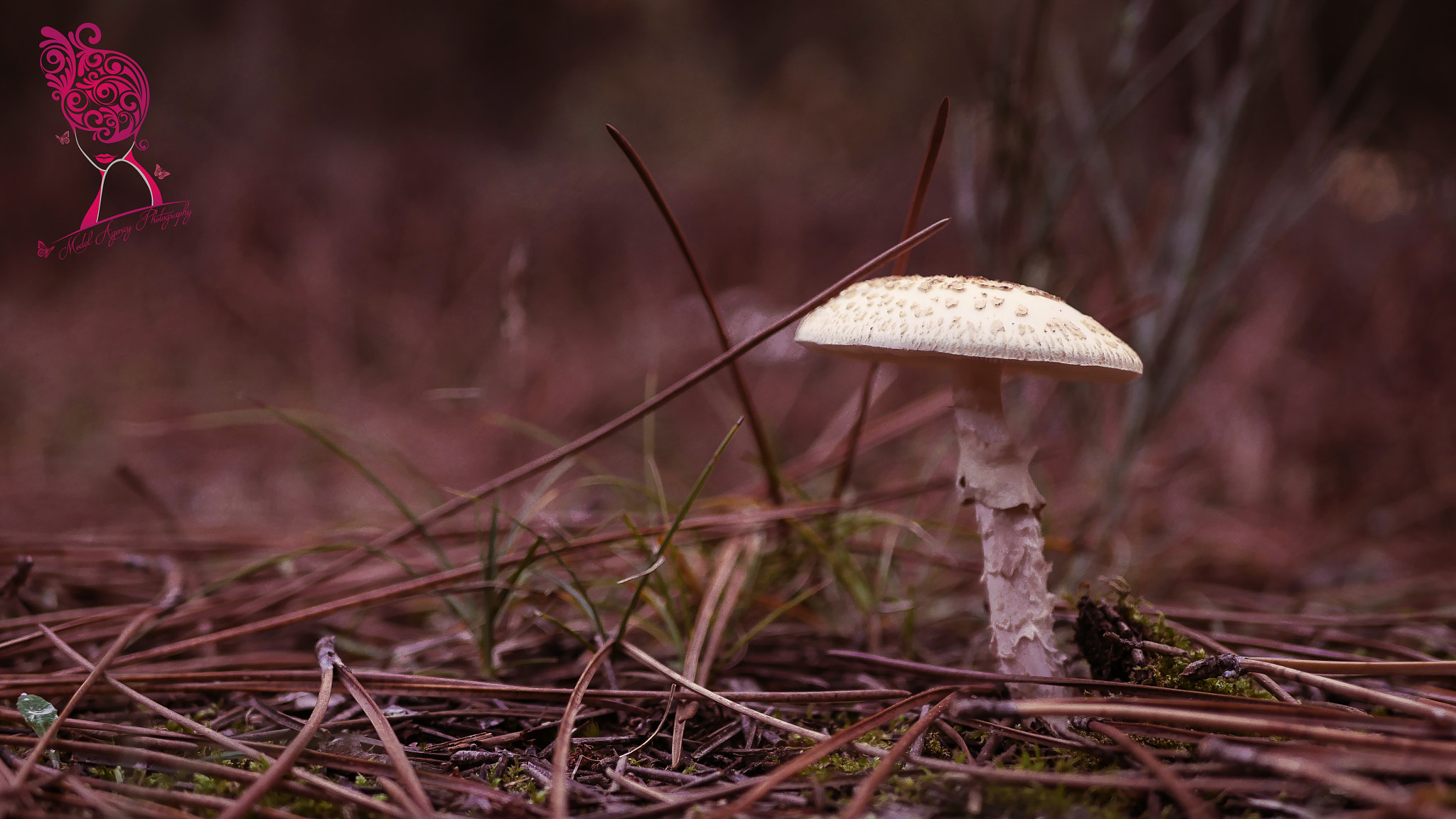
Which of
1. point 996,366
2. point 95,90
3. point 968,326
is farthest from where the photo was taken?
point 95,90

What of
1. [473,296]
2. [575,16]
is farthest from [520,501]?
[575,16]

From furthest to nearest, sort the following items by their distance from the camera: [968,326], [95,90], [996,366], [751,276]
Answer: [751,276] → [95,90] → [996,366] → [968,326]

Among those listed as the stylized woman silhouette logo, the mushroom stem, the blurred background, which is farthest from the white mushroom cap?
the stylized woman silhouette logo

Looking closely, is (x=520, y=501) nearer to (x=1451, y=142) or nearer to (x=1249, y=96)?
(x=1249, y=96)
